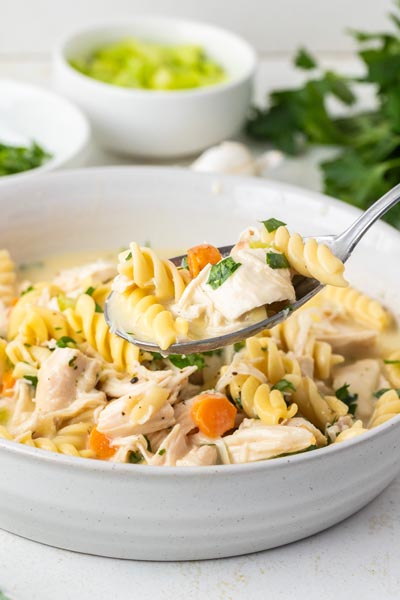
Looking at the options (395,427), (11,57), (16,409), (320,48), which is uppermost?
(395,427)

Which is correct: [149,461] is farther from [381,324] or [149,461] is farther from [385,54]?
[385,54]

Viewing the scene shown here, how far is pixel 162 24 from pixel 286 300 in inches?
116

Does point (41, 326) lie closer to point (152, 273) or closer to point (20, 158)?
point (152, 273)

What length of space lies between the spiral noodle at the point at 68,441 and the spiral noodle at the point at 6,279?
76cm

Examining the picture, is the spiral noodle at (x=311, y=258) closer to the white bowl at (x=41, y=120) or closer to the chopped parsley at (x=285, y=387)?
the chopped parsley at (x=285, y=387)

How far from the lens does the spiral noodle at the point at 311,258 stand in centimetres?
250

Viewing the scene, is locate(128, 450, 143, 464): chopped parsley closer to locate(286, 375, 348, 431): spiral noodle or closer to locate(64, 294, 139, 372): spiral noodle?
locate(64, 294, 139, 372): spiral noodle

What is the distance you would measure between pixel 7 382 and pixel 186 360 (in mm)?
520

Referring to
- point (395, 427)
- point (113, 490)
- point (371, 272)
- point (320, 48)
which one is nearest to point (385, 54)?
point (371, 272)

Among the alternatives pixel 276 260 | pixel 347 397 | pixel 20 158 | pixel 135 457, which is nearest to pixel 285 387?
pixel 347 397

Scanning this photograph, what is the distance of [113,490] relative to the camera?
7.02 feet

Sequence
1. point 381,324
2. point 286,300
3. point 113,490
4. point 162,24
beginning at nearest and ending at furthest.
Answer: point 113,490 < point 286,300 < point 381,324 < point 162,24

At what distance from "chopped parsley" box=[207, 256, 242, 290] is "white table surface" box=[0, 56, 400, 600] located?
27.3 inches

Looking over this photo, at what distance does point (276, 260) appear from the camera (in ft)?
8.31
